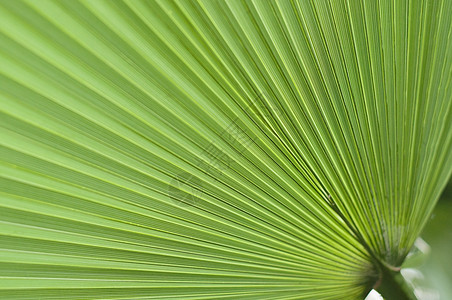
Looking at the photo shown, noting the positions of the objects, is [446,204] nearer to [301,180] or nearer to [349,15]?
[301,180]

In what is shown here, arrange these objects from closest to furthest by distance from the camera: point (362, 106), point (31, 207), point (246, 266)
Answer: point (31, 207), point (362, 106), point (246, 266)

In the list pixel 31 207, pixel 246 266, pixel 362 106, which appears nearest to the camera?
pixel 31 207

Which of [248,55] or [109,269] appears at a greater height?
[248,55]

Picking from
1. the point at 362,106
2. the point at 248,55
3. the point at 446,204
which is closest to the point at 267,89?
the point at 248,55

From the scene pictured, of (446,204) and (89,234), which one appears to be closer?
(89,234)

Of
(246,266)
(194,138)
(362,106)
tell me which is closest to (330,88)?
(362,106)

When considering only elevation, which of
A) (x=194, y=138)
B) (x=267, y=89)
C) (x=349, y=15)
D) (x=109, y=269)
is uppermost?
(x=349, y=15)

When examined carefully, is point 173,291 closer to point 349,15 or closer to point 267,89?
point 267,89
